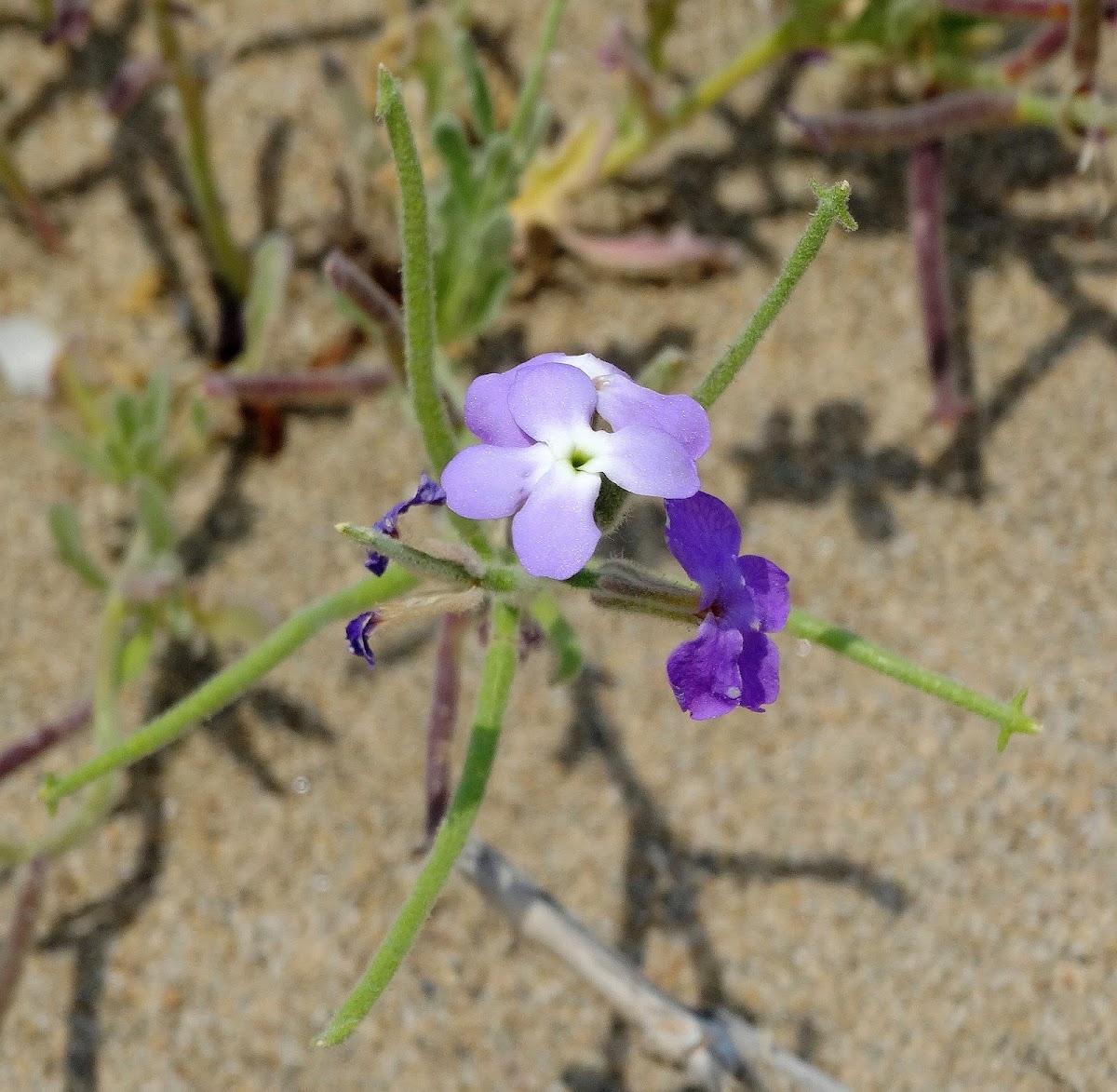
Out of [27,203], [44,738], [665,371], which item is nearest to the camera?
[665,371]

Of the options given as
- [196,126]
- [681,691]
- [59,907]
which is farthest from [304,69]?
[681,691]

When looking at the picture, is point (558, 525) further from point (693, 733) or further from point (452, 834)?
point (693, 733)

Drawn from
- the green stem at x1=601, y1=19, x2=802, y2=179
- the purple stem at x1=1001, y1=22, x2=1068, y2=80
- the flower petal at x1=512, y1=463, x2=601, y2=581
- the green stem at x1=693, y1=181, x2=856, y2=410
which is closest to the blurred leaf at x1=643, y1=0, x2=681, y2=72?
the green stem at x1=601, y1=19, x2=802, y2=179

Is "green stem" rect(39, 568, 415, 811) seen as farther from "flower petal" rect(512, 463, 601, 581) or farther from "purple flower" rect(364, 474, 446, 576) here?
"flower petal" rect(512, 463, 601, 581)

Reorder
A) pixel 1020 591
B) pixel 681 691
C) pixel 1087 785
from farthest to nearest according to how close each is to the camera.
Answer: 1. pixel 1020 591
2. pixel 1087 785
3. pixel 681 691

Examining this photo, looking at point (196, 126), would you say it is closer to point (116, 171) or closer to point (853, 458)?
point (116, 171)

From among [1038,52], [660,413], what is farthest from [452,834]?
[1038,52]
